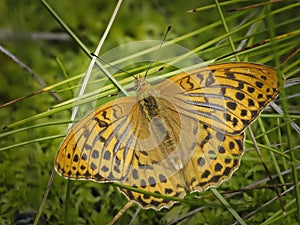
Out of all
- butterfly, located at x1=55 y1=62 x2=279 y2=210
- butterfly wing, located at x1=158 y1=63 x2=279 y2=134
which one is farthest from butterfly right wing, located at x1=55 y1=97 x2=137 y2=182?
butterfly wing, located at x1=158 y1=63 x2=279 y2=134

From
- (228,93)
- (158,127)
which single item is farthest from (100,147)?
(228,93)

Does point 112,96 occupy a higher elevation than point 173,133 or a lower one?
higher

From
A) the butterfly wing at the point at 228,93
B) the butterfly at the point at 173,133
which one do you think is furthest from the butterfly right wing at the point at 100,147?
the butterfly wing at the point at 228,93

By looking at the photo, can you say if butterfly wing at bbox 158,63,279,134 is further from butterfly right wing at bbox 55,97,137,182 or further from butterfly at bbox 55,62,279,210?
butterfly right wing at bbox 55,97,137,182

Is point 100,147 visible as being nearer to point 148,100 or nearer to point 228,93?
point 148,100

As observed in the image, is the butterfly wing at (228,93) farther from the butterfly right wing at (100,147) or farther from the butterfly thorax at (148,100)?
the butterfly right wing at (100,147)
